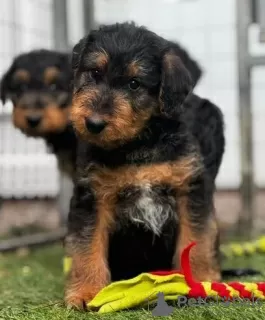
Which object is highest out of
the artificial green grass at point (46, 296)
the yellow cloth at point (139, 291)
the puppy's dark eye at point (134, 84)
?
the puppy's dark eye at point (134, 84)

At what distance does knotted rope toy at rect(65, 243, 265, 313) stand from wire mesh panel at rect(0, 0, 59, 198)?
10.0 feet

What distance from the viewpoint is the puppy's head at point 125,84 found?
2260mm

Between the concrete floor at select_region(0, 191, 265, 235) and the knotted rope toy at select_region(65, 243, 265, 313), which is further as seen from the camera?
the concrete floor at select_region(0, 191, 265, 235)

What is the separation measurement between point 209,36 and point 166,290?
3621 millimetres

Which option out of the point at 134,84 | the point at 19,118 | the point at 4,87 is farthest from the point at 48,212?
the point at 134,84

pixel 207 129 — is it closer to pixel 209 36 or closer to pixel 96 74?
pixel 96 74

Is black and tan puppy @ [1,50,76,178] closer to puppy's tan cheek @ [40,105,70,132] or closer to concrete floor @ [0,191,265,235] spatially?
puppy's tan cheek @ [40,105,70,132]

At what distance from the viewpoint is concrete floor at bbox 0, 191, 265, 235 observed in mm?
4762

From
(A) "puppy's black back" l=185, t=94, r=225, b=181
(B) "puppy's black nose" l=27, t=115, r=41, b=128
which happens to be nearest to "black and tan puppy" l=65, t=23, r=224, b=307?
(A) "puppy's black back" l=185, t=94, r=225, b=181

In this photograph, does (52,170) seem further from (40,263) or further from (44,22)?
(40,263)

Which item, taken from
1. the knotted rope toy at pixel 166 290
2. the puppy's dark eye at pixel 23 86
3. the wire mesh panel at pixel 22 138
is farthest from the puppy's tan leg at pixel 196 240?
the wire mesh panel at pixel 22 138

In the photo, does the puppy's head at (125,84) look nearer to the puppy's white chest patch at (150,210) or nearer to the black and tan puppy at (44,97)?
the puppy's white chest patch at (150,210)

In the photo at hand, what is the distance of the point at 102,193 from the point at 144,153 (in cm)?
24

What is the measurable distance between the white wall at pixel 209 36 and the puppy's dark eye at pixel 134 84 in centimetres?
298
